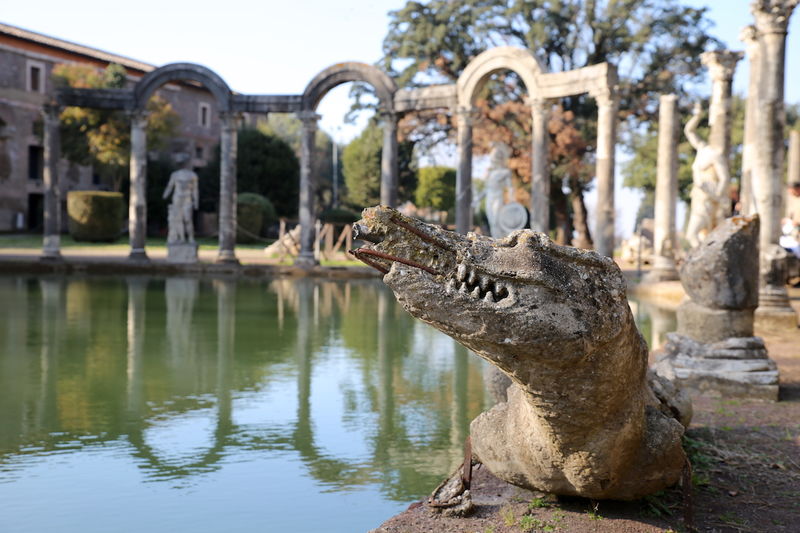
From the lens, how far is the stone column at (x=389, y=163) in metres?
21.1

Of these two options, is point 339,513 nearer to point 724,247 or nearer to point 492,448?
point 492,448

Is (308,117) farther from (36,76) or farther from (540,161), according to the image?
(36,76)

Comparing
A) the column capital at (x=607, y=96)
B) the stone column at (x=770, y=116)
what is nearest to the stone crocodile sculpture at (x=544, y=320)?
the stone column at (x=770, y=116)

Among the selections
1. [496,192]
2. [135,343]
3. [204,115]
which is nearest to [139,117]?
[496,192]

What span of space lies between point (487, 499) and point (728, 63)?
16136 mm

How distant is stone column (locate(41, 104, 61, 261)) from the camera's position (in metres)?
21.3

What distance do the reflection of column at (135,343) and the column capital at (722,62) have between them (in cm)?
1250

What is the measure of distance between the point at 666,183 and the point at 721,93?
7.86ft

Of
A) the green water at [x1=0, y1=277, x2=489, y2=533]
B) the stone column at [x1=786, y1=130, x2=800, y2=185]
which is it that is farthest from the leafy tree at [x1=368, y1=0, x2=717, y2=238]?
the green water at [x1=0, y1=277, x2=489, y2=533]

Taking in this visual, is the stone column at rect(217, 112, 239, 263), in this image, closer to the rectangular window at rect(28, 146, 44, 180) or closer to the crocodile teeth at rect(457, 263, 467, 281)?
the crocodile teeth at rect(457, 263, 467, 281)

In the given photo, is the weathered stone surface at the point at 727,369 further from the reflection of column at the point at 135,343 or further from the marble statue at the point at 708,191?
the marble statue at the point at 708,191

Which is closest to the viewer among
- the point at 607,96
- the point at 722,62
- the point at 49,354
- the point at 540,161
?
the point at 49,354

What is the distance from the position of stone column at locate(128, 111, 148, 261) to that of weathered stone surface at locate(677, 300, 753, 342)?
674 inches

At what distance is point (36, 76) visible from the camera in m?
39.1
